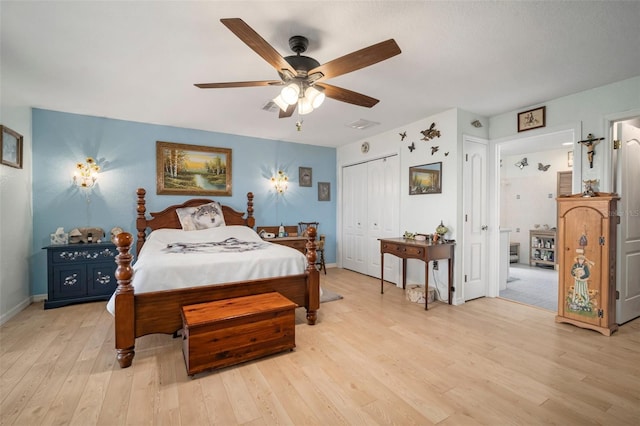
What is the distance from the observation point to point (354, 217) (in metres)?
5.84

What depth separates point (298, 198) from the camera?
228 inches

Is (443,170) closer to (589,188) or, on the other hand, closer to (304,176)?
(589,188)

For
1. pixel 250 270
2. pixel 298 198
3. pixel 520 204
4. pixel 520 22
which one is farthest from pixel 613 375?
pixel 520 204

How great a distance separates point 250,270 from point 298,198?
304cm

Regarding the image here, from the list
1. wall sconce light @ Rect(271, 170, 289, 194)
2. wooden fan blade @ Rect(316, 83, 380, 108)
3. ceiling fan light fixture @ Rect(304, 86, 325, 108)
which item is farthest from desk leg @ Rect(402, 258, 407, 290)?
ceiling fan light fixture @ Rect(304, 86, 325, 108)

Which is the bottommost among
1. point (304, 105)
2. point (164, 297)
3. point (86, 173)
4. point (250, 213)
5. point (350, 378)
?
point (350, 378)

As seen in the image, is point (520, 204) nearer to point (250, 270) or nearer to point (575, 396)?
point (575, 396)

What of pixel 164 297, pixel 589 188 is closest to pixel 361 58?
pixel 164 297

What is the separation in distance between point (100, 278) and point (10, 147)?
184 centimetres

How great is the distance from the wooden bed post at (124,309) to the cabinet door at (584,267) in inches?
167

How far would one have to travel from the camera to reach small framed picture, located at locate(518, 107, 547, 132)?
3547 mm

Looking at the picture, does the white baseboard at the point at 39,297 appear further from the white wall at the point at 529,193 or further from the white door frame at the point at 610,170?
the white wall at the point at 529,193

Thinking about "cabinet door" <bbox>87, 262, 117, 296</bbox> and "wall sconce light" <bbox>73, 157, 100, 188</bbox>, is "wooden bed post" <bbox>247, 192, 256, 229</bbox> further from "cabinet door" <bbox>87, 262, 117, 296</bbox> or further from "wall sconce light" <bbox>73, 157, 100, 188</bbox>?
"wall sconce light" <bbox>73, 157, 100, 188</bbox>

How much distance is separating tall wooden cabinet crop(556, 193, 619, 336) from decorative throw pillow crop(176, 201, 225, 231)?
14.8 ft
